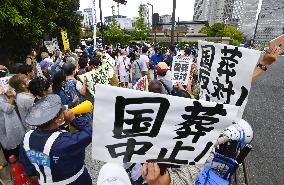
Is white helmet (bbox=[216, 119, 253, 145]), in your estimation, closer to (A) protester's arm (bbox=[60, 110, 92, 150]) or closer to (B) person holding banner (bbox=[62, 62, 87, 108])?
(A) protester's arm (bbox=[60, 110, 92, 150])

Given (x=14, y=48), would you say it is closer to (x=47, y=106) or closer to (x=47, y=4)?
(x=47, y=4)

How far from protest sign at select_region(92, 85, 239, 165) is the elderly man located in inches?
20.3

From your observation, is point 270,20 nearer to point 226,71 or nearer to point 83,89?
point 83,89

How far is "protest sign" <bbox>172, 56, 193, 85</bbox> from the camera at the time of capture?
6176 mm

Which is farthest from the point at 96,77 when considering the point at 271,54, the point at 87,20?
the point at 87,20

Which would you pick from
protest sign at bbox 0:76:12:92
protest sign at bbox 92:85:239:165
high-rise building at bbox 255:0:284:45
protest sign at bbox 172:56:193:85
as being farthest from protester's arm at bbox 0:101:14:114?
high-rise building at bbox 255:0:284:45

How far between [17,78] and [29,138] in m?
1.87

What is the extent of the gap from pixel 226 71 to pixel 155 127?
1.62 m

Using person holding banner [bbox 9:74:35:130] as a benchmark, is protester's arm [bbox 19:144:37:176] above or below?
below

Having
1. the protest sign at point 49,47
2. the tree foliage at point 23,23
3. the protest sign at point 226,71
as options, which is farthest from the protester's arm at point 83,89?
the protest sign at point 49,47

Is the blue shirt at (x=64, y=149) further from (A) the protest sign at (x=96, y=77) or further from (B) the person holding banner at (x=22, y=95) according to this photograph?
(A) the protest sign at (x=96, y=77)

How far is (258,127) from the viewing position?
7.23 metres

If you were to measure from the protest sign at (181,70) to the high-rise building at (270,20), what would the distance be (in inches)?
6839

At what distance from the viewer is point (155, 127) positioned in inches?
72.9
